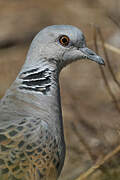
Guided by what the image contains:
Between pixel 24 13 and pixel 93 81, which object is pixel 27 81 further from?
pixel 24 13

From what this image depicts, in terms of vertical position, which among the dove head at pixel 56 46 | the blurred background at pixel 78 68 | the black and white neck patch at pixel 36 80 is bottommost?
the blurred background at pixel 78 68

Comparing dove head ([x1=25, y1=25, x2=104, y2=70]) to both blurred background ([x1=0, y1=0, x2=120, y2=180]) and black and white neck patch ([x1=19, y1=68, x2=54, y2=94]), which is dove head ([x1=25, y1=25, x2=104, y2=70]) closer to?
black and white neck patch ([x1=19, y1=68, x2=54, y2=94])

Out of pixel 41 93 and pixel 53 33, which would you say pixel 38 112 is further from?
pixel 53 33

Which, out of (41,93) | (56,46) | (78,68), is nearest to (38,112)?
(41,93)

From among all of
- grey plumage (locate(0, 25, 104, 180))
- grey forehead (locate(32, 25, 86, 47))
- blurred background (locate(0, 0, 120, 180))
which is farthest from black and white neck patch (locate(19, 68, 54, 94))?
blurred background (locate(0, 0, 120, 180))

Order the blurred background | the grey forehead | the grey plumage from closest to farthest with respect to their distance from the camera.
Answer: the grey plumage < the grey forehead < the blurred background

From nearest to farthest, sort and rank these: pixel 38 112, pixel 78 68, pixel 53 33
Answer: pixel 38 112
pixel 53 33
pixel 78 68

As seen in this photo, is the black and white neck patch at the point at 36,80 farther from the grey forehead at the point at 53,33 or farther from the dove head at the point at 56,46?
the grey forehead at the point at 53,33

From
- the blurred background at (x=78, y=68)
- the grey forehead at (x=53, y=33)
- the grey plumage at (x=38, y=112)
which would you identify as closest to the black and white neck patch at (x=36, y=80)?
the grey plumage at (x=38, y=112)
